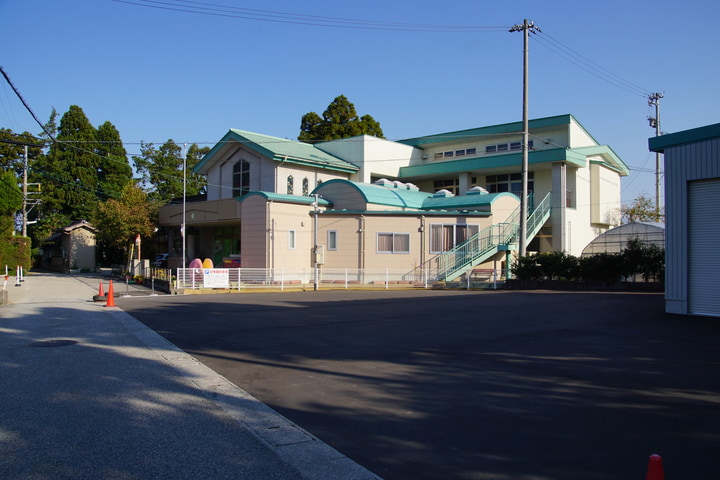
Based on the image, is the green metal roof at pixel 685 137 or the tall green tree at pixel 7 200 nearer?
the green metal roof at pixel 685 137

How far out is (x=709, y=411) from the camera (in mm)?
5863

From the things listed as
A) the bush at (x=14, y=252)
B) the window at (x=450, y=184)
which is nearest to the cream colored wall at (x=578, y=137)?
the window at (x=450, y=184)

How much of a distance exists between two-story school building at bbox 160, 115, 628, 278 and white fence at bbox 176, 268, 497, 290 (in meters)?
0.73

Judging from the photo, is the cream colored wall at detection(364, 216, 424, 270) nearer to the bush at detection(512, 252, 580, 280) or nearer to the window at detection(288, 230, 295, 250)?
the window at detection(288, 230, 295, 250)

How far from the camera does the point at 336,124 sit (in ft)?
183

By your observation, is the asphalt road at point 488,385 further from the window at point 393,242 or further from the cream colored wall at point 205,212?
the cream colored wall at point 205,212

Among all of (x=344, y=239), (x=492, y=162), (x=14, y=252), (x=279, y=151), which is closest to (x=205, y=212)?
(x=279, y=151)

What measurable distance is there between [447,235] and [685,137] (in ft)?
52.6

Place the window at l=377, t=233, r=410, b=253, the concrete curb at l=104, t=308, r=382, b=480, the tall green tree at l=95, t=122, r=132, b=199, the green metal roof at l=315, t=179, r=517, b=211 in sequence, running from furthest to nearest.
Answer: the tall green tree at l=95, t=122, r=132, b=199 → the green metal roof at l=315, t=179, r=517, b=211 → the window at l=377, t=233, r=410, b=253 → the concrete curb at l=104, t=308, r=382, b=480

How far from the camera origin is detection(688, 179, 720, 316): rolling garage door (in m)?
13.1

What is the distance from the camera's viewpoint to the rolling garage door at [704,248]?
13.1 m

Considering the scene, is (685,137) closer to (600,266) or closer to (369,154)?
(600,266)

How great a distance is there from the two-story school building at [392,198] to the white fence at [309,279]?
73 cm

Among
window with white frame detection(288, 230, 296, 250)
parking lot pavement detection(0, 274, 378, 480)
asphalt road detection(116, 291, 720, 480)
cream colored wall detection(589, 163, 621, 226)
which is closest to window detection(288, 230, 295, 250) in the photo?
window with white frame detection(288, 230, 296, 250)
